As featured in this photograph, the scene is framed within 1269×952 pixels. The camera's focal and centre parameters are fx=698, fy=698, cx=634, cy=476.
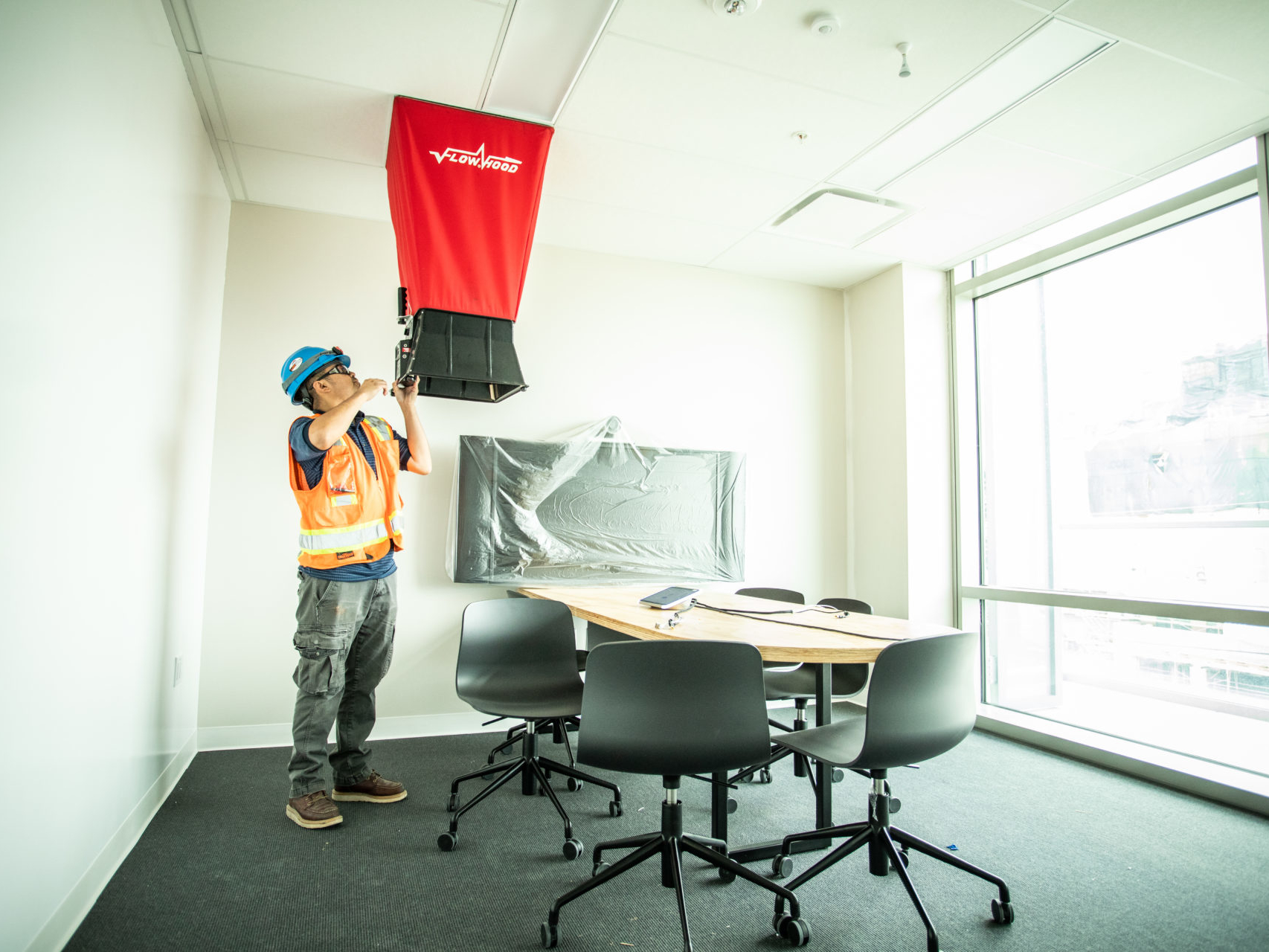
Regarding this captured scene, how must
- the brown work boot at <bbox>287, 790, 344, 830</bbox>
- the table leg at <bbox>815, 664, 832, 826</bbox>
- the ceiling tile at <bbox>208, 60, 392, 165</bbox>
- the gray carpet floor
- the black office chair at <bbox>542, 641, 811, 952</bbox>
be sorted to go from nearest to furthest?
the black office chair at <bbox>542, 641, 811, 952</bbox> < the gray carpet floor < the table leg at <bbox>815, 664, 832, 826</bbox> < the brown work boot at <bbox>287, 790, 344, 830</bbox> < the ceiling tile at <bbox>208, 60, 392, 165</bbox>

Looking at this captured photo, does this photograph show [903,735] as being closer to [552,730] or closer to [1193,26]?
[552,730]

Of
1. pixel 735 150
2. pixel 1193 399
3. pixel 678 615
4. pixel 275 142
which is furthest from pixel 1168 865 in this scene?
pixel 275 142

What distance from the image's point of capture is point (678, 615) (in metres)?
2.39

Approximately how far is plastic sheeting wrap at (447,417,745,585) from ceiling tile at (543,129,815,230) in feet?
3.92

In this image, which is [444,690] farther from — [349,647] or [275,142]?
[275,142]

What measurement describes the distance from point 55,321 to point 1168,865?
3.41 meters

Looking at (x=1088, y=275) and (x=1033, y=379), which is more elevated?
(x=1088, y=275)

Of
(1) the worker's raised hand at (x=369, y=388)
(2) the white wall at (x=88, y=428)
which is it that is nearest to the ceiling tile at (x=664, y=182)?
(1) the worker's raised hand at (x=369, y=388)

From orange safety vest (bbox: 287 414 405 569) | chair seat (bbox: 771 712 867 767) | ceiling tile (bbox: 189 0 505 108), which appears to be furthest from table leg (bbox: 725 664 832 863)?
ceiling tile (bbox: 189 0 505 108)

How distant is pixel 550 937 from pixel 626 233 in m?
3.24

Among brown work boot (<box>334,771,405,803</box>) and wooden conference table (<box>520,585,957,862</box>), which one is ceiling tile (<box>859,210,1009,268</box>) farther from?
brown work boot (<box>334,771,405,803</box>)

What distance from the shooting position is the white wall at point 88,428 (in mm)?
1391

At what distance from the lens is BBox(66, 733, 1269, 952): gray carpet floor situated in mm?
1753

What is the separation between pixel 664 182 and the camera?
326cm
